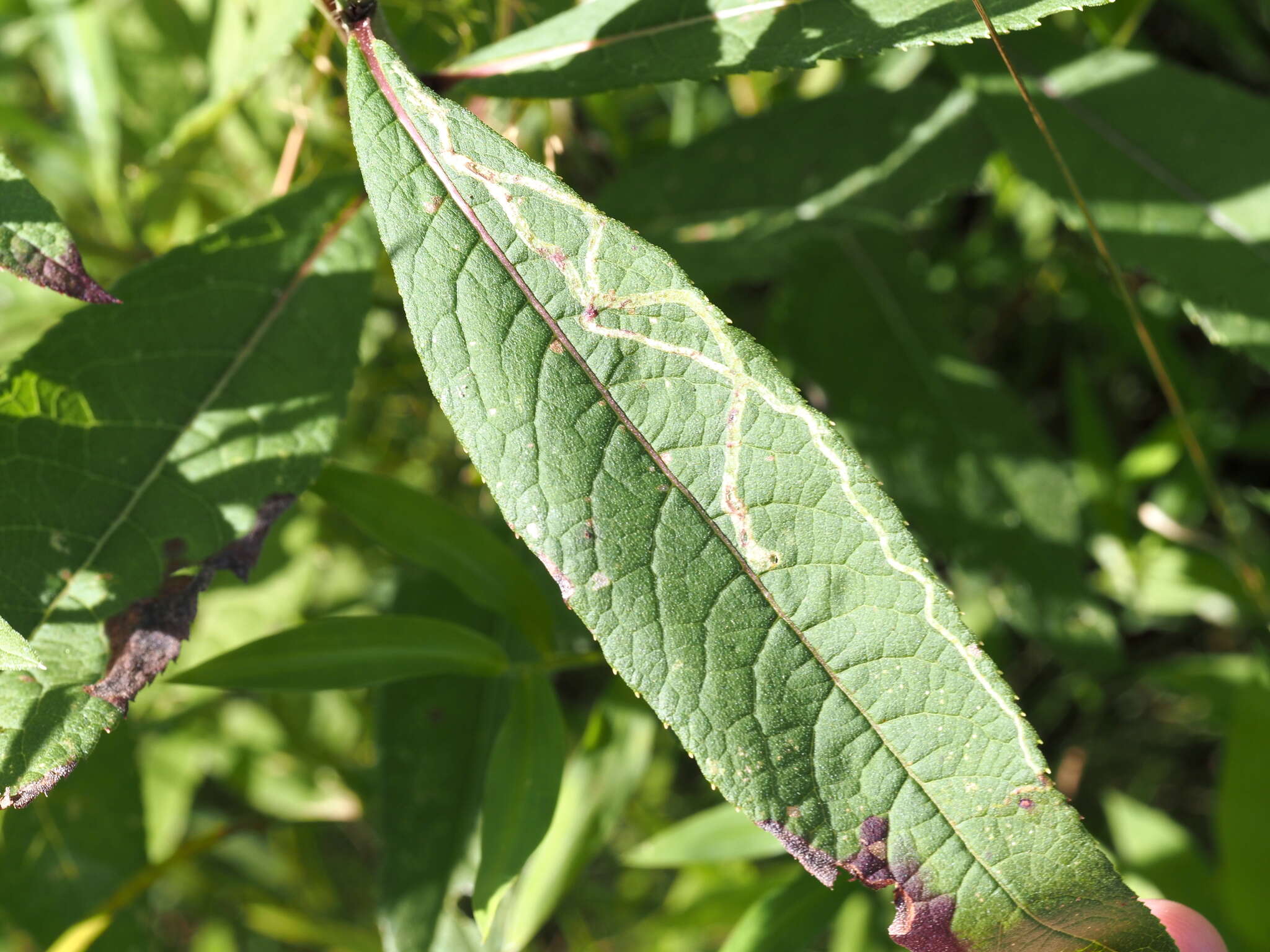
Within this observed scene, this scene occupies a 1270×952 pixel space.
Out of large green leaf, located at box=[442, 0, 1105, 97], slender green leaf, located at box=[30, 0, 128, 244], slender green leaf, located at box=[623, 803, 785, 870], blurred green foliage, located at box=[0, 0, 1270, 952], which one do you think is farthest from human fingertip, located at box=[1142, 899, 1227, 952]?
slender green leaf, located at box=[30, 0, 128, 244]

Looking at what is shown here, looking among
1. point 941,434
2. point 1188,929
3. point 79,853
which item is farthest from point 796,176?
point 79,853

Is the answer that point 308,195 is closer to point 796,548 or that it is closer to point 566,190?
point 566,190

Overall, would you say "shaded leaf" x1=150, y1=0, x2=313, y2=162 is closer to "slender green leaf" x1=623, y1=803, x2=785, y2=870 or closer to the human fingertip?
"slender green leaf" x1=623, y1=803, x2=785, y2=870

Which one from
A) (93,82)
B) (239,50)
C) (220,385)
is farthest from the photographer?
(93,82)

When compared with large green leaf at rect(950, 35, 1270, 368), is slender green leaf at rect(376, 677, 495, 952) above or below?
below

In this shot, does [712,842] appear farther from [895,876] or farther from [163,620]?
[163,620]

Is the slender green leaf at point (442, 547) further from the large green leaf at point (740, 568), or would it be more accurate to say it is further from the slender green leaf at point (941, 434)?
the slender green leaf at point (941, 434)
